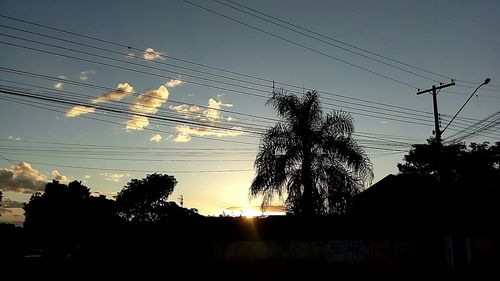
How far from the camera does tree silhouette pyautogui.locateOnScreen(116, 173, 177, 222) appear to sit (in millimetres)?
88688

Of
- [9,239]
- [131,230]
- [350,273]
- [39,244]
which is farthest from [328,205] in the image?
[39,244]

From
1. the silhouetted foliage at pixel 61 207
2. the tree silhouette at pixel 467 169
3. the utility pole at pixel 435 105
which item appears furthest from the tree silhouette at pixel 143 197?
the utility pole at pixel 435 105

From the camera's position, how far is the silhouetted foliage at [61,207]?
2916 inches

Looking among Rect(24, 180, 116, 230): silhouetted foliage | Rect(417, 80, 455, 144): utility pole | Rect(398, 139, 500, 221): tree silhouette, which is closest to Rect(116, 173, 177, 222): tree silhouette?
Rect(24, 180, 116, 230): silhouetted foliage

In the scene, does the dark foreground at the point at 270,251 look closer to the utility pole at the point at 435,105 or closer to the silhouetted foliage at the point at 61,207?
the utility pole at the point at 435,105

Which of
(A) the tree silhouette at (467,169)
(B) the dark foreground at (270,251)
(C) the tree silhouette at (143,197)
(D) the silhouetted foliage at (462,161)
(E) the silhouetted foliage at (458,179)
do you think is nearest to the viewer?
(B) the dark foreground at (270,251)

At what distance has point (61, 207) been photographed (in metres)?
75.4

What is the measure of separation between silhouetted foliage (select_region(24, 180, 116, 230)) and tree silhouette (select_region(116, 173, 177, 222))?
10773 mm

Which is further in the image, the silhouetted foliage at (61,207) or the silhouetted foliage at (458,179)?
the silhouetted foliage at (61,207)

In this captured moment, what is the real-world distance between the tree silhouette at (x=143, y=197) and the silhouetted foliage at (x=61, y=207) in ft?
35.3

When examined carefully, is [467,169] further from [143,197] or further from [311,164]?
[143,197]

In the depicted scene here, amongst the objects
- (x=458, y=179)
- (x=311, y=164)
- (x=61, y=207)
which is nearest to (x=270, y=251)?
(x=311, y=164)

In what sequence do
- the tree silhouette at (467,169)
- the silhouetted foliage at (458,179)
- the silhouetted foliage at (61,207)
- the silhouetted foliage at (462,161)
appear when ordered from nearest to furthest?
1. the silhouetted foliage at (458,179)
2. the tree silhouette at (467,169)
3. the silhouetted foliage at (462,161)
4. the silhouetted foliage at (61,207)

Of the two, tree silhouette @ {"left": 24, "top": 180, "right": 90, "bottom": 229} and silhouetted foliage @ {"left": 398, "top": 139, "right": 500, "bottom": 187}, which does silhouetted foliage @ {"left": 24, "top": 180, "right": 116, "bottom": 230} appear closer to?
tree silhouette @ {"left": 24, "top": 180, "right": 90, "bottom": 229}
